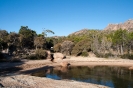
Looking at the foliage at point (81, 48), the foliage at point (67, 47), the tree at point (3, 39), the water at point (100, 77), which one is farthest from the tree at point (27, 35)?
the water at point (100, 77)

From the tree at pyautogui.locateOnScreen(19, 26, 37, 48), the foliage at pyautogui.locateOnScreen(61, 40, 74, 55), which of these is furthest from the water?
the tree at pyautogui.locateOnScreen(19, 26, 37, 48)

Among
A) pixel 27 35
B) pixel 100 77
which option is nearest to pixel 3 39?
pixel 27 35

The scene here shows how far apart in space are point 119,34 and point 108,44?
5.77m

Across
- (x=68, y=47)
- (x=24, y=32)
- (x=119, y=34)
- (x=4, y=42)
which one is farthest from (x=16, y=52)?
(x=119, y=34)

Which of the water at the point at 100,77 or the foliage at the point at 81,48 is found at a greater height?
the foliage at the point at 81,48

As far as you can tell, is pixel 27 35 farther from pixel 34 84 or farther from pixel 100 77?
pixel 34 84

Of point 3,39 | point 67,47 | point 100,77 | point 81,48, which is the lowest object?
point 100,77

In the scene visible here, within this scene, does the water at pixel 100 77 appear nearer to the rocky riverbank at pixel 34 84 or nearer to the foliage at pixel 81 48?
the rocky riverbank at pixel 34 84

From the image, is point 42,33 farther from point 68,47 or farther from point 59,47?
point 68,47

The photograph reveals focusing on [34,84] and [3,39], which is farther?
[3,39]

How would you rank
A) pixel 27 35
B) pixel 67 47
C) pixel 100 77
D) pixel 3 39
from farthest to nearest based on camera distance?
1. pixel 27 35
2. pixel 67 47
3. pixel 3 39
4. pixel 100 77

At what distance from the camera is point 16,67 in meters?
36.1

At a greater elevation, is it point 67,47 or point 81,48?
point 67,47

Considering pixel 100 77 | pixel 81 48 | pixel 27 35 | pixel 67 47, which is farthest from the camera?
pixel 27 35
